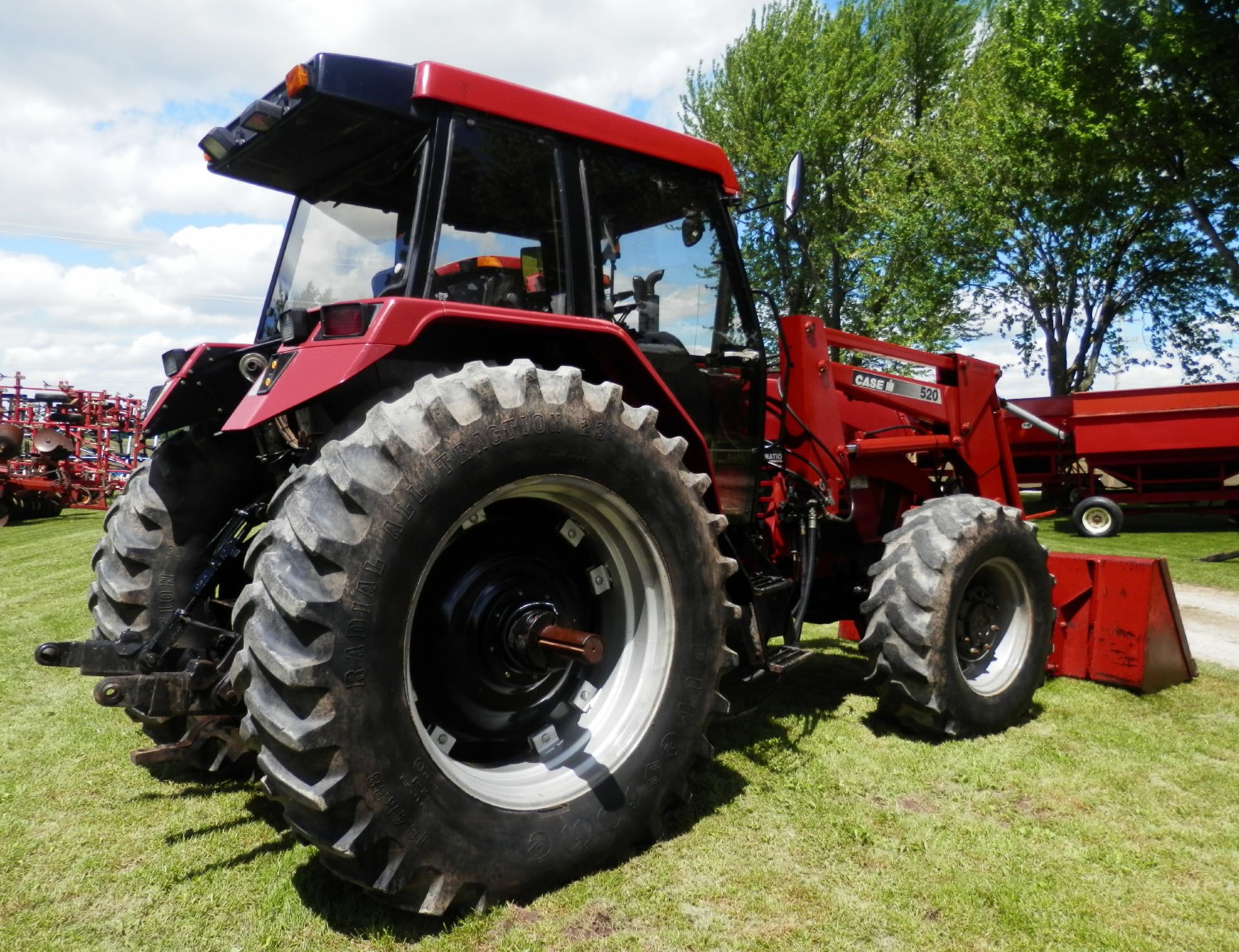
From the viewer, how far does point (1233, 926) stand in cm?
256

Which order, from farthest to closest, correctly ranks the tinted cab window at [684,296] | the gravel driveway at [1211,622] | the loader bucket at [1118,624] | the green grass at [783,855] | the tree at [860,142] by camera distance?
the tree at [860,142] < the gravel driveway at [1211,622] < the loader bucket at [1118,624] < the tinted cab window at [684,296] < the green grass at [783,855]

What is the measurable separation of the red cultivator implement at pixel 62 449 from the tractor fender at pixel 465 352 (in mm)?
14043

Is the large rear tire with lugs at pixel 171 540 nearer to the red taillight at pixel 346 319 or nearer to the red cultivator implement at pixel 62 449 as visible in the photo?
the red taillight at pixel 346 319

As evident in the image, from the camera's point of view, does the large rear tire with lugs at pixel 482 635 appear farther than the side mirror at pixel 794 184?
No

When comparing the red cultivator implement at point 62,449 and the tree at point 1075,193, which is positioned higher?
the tree at point 1075,193

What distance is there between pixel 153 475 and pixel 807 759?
2.98 m

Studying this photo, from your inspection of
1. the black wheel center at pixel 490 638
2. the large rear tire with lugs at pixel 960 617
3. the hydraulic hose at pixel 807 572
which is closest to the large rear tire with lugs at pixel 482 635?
the black wheel center at pixel 490 638

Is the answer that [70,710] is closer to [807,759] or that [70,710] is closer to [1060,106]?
[807,759]

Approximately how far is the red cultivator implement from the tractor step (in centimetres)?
1403

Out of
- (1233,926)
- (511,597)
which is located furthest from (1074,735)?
(511,597)

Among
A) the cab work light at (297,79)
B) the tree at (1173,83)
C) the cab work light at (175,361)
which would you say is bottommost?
the cab work light at (175,361)

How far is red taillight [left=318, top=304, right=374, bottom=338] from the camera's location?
2.57 metres

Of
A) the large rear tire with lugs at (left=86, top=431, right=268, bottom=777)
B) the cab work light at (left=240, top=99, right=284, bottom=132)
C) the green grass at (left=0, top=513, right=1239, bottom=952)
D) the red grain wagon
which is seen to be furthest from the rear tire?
the cab work light at (left=240, top=99, right=284, bottom=132)

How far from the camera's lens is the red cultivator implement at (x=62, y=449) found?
1462 centimetres
